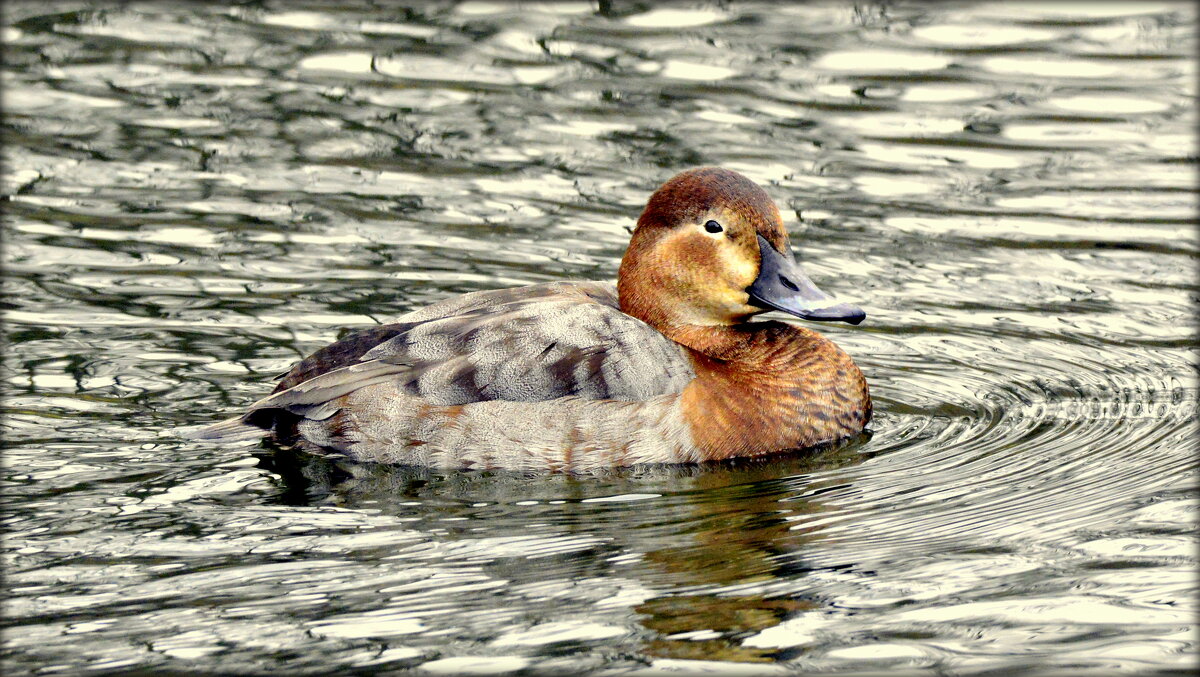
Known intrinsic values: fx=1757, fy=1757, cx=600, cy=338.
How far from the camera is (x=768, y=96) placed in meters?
10.9

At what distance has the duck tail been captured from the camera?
6.72m

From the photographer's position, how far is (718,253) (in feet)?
22.6

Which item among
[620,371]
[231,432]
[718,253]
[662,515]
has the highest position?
[718,253]

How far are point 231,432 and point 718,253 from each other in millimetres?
2010

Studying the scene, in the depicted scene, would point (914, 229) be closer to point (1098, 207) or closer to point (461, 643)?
point (1098, 207)

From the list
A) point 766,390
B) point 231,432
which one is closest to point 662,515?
point 766,390

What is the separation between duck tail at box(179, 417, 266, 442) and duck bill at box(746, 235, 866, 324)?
2.00 meters

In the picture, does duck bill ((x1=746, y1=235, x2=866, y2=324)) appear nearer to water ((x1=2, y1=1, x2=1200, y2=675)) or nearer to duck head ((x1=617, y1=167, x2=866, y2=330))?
duck head ((x1=617, y1=167, x2=866, y2=330))

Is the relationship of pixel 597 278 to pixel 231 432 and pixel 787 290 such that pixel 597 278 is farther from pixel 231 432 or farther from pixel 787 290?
pixel 231 432

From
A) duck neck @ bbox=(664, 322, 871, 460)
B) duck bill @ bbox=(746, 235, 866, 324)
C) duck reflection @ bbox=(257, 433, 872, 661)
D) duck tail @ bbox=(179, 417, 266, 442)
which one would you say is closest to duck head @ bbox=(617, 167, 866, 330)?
duck bill @ bbox=(746, 235, 866, 324)

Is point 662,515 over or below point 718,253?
below

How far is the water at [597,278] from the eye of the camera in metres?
Answer: 5.17

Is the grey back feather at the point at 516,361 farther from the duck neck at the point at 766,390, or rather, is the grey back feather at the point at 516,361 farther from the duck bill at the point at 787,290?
the duck bill at the point at 787,290

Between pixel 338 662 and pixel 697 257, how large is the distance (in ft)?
8.73
